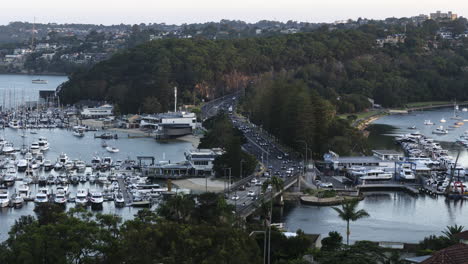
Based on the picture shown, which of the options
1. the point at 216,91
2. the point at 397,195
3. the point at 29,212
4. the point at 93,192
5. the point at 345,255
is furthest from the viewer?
the point at 216,91

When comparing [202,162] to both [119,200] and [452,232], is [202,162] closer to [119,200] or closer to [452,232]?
[119,200]

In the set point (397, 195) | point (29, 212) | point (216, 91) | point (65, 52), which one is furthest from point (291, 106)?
point (65, 52)

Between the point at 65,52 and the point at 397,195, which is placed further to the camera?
the point at 65,52

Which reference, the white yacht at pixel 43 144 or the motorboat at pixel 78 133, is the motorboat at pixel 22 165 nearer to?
the white yacht at pixel 43 144

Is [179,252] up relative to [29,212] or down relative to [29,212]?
up

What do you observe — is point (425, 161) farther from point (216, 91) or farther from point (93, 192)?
point (216, 91)

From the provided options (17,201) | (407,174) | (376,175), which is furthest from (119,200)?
(407,174)
